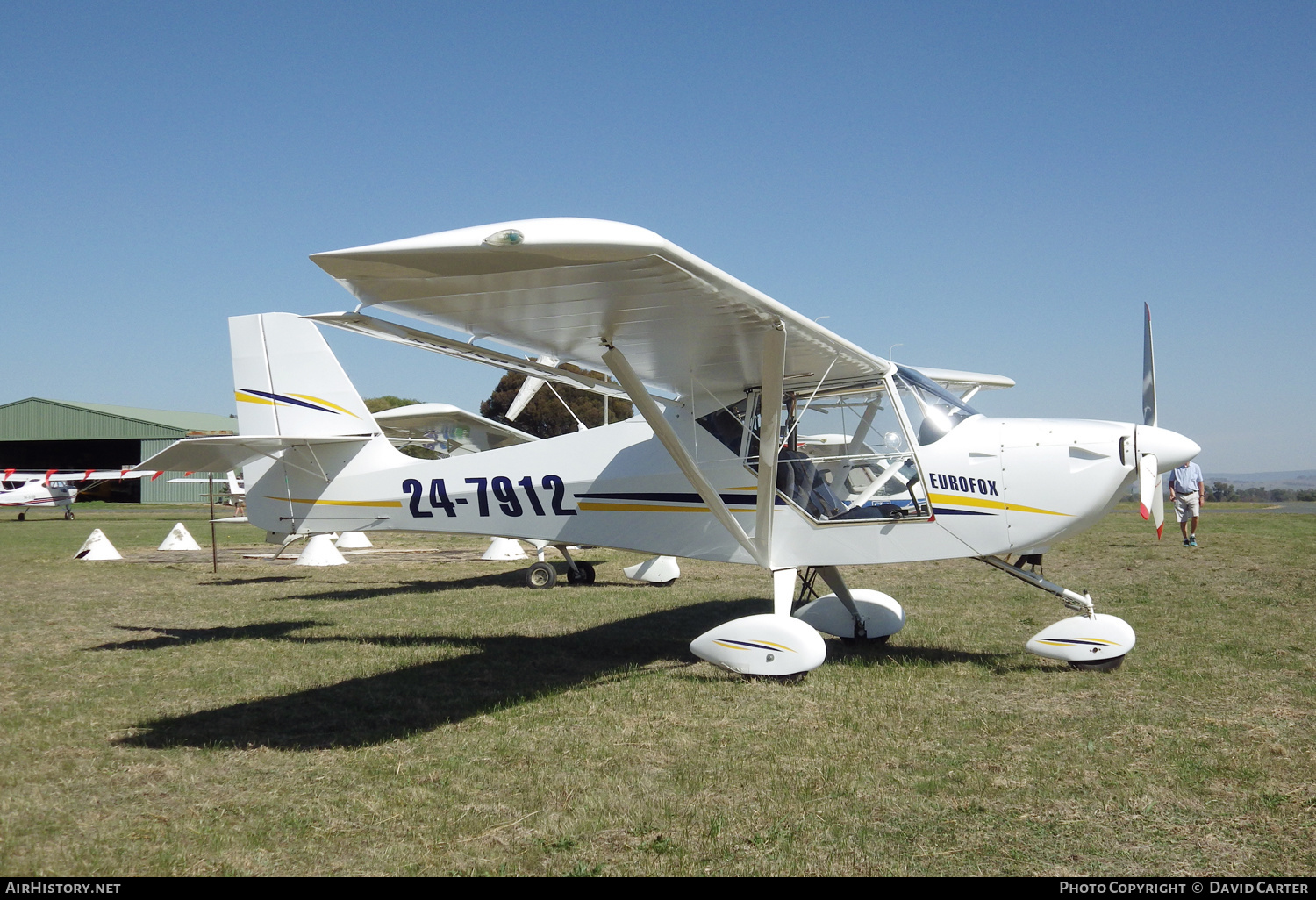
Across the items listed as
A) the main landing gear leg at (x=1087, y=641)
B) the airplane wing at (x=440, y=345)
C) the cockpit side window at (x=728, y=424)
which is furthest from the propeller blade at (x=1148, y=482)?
the airplane wing at (x=440, y=345)

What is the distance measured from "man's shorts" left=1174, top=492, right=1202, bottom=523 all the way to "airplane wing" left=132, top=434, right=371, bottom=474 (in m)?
14.8

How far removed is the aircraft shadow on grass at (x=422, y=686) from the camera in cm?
501

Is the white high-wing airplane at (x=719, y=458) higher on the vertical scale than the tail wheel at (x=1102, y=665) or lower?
higher

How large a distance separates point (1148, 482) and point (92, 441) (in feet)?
219

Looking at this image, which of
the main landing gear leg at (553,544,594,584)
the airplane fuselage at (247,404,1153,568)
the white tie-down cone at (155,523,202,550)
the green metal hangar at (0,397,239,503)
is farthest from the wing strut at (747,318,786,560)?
the green metal hangar at (0,397,239,503)

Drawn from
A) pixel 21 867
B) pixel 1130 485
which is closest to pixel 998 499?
pixel 1130 485

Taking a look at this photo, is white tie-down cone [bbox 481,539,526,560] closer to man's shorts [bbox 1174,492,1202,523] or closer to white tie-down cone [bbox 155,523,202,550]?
white tie-down cone [bbox 155,523,202,550]

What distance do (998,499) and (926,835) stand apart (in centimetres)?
349

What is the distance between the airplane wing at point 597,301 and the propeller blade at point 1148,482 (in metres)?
1.88

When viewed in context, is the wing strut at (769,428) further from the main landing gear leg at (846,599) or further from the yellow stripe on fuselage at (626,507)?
the main landing gear leg at (846,599)

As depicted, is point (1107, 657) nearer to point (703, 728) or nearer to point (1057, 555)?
point (703, 728)

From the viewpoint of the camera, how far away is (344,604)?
10539mm

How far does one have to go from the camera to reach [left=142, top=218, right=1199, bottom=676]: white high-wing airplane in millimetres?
4930

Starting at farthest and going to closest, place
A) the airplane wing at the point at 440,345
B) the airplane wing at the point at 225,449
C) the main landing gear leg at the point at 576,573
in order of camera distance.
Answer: the main landing gear leg at the point at 576,573, the airplane wing at the point at 225,449, the airplane wing at the point at 440,345
